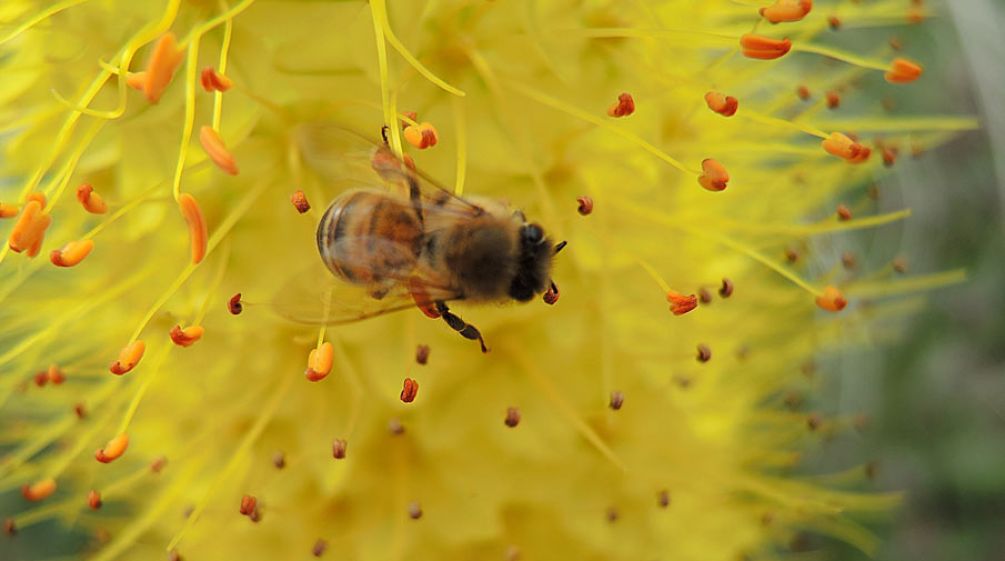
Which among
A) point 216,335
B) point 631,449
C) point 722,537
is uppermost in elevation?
point 216,335

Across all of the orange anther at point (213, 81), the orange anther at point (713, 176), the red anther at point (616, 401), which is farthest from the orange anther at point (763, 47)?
the orange anther at point (213, 81)

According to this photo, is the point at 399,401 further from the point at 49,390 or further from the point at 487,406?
the point at 49,390

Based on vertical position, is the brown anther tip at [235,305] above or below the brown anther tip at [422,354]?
above

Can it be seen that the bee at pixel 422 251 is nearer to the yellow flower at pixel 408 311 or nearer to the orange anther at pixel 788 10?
the yellow flower at pixel 408 311

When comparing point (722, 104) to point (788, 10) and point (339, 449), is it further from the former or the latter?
point (339, 449)

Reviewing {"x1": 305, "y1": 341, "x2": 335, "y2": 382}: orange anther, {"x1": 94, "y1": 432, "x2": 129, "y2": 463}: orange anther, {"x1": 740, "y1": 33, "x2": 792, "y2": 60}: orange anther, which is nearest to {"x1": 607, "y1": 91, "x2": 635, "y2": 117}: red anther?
{"x1": 740, "y1": 33, "x2": 792, "y2": 60}: orange anther

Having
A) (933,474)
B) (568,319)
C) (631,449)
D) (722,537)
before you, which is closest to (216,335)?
(568,319)
